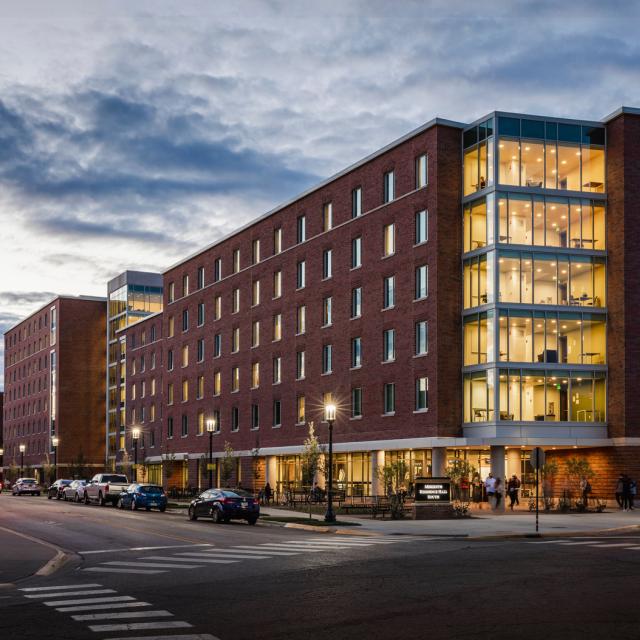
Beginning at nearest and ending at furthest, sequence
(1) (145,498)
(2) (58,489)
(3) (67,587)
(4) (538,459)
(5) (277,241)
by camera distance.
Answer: (3) (67,587) → (4) (538,459) → (1) (145,498) → (2) (58,489) → (5) (277,241)

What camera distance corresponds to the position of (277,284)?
3039 inches

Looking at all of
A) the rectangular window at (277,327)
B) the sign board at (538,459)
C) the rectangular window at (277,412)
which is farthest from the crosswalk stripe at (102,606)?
the rectangular window at (277,327)

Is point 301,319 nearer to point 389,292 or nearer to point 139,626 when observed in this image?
point 389,292

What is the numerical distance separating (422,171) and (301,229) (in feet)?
52.4

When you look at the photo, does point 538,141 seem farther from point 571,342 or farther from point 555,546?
point 555,546

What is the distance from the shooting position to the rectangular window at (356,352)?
215ft

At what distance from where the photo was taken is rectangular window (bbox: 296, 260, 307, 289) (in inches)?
2876

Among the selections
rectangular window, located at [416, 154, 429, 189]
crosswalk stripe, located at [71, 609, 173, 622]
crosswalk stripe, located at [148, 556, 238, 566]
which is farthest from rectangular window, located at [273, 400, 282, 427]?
crosswalk stripe, located at [71, 609, 173, 622]

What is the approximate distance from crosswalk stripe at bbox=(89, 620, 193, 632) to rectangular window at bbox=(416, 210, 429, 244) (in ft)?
153

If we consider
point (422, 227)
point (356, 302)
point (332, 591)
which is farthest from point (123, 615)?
point (356, 302)

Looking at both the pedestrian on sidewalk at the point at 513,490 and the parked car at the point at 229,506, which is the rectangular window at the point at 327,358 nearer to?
the pedestrian on sidewalk at the point at 513,490

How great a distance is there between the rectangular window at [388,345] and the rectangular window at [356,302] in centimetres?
352

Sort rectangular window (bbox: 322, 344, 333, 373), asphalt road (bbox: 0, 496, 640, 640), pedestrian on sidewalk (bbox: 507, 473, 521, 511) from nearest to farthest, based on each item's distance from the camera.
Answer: asphalt road (bbox: 0, 496, 640, 640), pedestrian on sidewalk (bbox: 507, 473, 521, 511), rectangular window (bbox: 322, 344, 333, 373)

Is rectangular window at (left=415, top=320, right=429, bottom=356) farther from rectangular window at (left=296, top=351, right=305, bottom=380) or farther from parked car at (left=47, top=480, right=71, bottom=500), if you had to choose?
parked car at (left=47, top=480, right=71, bottom=500)
